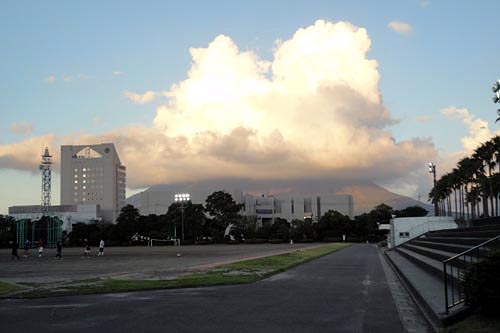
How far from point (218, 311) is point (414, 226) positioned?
42.6m

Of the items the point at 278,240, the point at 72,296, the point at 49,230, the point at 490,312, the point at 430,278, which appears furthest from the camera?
the point at 278,240

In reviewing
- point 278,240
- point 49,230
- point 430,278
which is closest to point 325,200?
Answer: point 278,240

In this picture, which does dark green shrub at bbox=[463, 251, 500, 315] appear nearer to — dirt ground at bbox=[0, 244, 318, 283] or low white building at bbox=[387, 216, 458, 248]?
dirt ground at bbox=[0, 244, 318, 283]

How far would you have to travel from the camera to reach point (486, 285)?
9.42 meters

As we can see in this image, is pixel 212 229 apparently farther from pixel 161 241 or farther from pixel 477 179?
pixel 477 179

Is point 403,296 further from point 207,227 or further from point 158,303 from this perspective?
point 207,227

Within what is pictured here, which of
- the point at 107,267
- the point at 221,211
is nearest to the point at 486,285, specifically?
the point at 107,267

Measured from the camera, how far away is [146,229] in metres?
121

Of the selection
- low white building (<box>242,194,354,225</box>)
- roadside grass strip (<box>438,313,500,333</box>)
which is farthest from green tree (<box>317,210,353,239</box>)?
roadside grass strip (<box>438,313,500,333</box>)

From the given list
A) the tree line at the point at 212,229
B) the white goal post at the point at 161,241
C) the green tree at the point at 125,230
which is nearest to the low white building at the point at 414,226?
the tree line at the point at 212,229

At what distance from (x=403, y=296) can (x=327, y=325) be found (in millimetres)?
6125

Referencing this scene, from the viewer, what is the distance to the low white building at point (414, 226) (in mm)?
48094

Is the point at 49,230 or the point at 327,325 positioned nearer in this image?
the point at 327,325

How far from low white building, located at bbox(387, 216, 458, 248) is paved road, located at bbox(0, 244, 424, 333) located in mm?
32829
